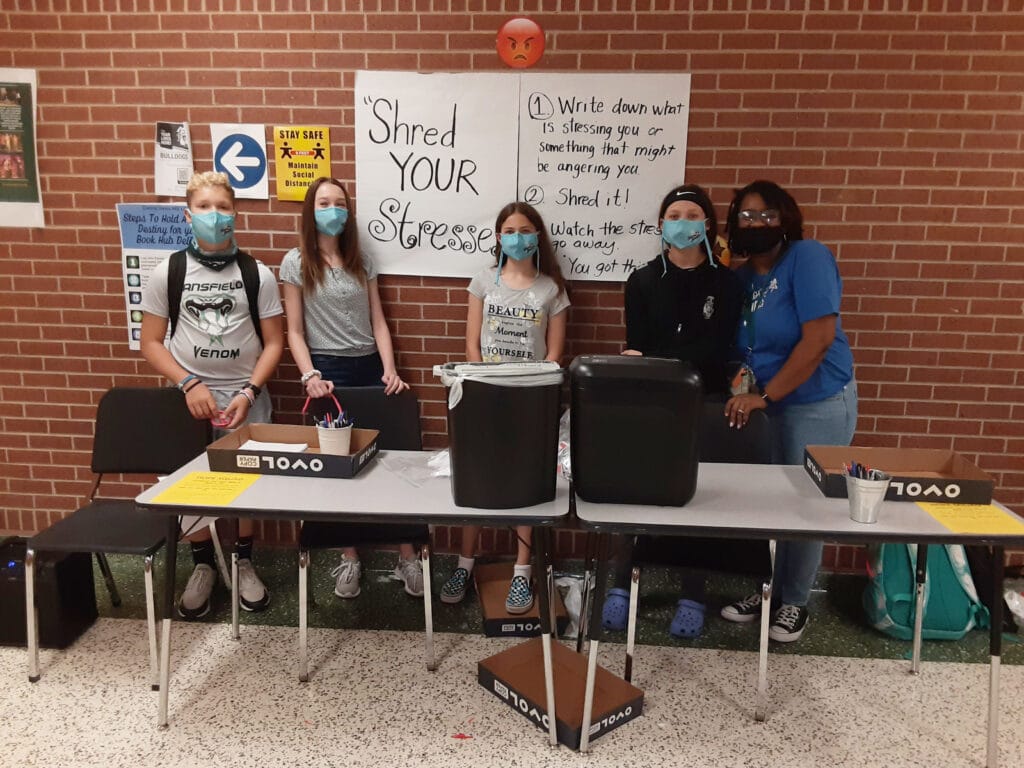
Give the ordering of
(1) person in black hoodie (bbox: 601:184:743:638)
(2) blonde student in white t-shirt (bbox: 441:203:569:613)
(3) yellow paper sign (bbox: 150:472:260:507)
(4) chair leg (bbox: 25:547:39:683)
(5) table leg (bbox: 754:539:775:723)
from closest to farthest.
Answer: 1. (3) yellow paper sign (bbox: 150:472:260:507)
2. (5) table leg (bbox: 754:539:775:723)
3. (4) chair leg (bbox: 25:547:39:683)
4. (1) person in black hoodie (bbox: 601:184:743:638)
5. (2) blonde student in white t-shirt (bbox: 441:203:569:613)

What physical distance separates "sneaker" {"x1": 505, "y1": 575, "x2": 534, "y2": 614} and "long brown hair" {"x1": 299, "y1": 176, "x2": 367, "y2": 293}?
135cm

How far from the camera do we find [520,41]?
2832mm

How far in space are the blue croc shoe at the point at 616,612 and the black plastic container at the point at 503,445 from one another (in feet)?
3.34

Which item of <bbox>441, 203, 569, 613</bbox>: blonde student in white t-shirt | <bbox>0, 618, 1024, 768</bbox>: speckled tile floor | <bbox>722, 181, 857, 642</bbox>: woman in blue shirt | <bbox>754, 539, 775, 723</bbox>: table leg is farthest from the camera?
<bbox>441, 203, 569, 613</bbox>: blonde student in white t-shirt

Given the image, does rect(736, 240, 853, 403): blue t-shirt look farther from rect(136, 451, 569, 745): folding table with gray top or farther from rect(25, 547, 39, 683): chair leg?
rect(25, 547, 39, 683): chair leg

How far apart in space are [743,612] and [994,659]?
913 mm

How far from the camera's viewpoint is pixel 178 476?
83.1 inches

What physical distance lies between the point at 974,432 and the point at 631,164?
184 centimetres

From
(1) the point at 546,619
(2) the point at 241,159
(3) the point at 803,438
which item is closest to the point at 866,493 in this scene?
(3) the point at 803,438

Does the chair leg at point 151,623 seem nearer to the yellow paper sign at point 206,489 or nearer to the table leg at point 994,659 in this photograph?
the yellow paper sign at point 206,489

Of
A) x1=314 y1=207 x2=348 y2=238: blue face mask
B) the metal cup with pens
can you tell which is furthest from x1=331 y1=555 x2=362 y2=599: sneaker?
x1=314 y1=207 x2=348 y2=238: blue face mask

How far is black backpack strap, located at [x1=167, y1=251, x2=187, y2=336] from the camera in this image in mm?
2652

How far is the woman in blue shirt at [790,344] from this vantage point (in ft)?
8.07

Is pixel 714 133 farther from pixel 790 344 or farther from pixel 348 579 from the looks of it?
pixel 348 579
